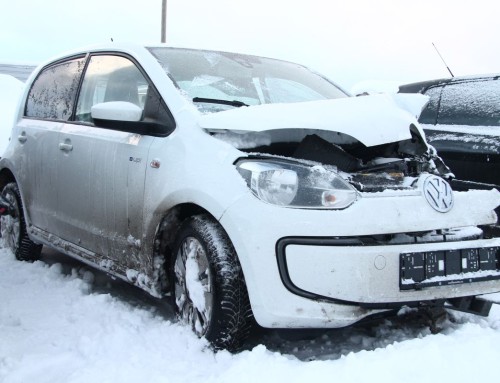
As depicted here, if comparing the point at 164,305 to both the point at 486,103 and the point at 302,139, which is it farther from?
the point at 486,103

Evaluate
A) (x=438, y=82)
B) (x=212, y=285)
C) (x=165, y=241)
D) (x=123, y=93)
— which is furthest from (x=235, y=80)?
(x=438, y=82)

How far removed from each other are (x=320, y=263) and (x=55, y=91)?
2891 mm

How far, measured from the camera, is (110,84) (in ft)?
12.3

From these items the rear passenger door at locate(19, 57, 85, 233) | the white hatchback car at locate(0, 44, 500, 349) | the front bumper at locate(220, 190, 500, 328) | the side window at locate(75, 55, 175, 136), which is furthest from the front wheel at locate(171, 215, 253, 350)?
the rear passenger door at locate(19, 57, 85, 233)

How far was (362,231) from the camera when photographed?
8.01 ft

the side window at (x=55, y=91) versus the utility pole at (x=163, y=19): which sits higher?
the utility pole at (x=163, y=19)

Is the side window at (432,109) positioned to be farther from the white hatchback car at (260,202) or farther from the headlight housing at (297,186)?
the headlight housing at (297,186)

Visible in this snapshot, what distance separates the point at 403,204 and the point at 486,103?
235cm

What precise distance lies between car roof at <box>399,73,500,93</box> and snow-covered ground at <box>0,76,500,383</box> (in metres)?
2.18

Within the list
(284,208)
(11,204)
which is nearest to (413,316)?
(284,208)

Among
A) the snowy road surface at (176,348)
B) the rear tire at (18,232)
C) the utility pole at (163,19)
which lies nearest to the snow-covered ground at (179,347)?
the snowy road surface at (176,348)

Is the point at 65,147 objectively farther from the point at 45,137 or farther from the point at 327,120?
the point at 327,120

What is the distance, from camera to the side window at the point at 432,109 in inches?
191

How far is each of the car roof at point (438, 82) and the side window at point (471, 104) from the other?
4 centimetres
